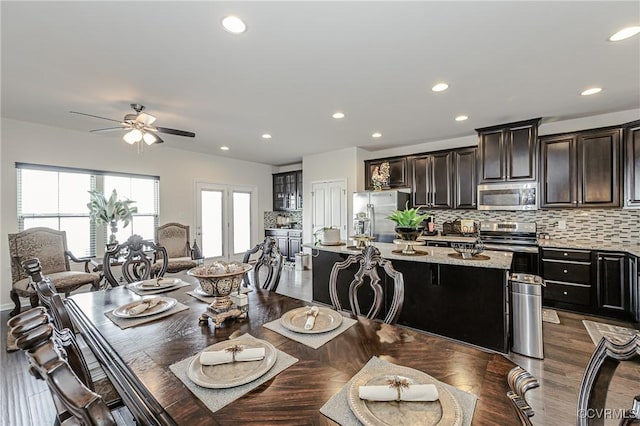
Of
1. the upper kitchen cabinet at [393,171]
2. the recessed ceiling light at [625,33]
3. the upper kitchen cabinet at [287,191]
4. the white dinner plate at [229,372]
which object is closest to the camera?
the white dinner plate at [229,372]

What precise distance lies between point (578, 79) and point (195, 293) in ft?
13.5

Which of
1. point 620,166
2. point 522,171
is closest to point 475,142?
point 522,171

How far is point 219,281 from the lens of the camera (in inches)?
59.1

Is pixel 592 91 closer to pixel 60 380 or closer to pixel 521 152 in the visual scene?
pixel 521 152

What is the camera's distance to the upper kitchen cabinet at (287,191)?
286 inches

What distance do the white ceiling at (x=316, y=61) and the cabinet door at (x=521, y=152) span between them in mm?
238

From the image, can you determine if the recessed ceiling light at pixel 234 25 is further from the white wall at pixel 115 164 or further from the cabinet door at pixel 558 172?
the cabinet door at pixel 558 172

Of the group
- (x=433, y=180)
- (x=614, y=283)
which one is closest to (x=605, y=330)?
(x=614, y=283)

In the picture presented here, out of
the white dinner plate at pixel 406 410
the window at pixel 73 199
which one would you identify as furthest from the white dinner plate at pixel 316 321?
the window at pixel 73 199

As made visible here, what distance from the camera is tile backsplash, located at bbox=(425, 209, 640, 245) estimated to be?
366 cm

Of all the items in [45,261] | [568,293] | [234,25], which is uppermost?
[234,25]

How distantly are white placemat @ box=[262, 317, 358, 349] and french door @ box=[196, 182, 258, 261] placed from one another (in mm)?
5332

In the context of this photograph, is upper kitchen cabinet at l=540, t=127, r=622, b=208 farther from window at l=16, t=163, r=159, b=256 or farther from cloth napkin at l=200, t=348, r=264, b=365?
window at l=16, t=163, r=159, b=256

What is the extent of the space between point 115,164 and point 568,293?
287 inches
